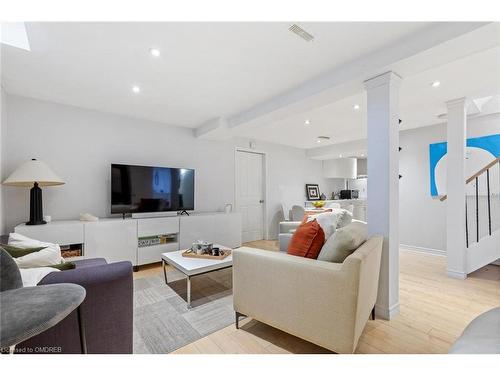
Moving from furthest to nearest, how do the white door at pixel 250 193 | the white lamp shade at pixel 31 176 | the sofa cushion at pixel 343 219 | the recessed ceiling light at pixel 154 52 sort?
the white door at pixel 250 193 < the white lamp shade at pixel 31 176 < the sofa cushion at pixel 343 219 < the recessed ceiling light at pixel 154 52

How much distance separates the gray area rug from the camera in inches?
66.6

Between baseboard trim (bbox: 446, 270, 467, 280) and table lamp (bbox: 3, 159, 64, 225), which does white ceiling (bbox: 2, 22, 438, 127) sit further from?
baseboard trim (bbox: 446, 270, 467, 280)

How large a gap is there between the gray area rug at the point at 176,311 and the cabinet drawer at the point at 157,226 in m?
0.65

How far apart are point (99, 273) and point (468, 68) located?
3.42 m

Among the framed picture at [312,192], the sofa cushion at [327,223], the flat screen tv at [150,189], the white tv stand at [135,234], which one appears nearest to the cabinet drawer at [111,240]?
the white tv stand at [135,234]

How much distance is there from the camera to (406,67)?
1855mm

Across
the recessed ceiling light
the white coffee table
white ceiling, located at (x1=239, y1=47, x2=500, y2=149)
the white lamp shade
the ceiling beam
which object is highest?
the recessed ceiling light

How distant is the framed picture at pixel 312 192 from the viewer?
621cm

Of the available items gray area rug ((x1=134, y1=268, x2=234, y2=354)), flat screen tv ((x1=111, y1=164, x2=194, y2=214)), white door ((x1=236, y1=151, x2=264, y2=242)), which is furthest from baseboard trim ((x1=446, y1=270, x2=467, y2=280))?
flat screen tv ((x1=111, y1=164, x2=194, y2=214))

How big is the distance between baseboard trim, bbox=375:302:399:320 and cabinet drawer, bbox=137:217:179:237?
2.79 meters

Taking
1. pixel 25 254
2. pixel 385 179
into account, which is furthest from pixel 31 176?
pixel 385 179

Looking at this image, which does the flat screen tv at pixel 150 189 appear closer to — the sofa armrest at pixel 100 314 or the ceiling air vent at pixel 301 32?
the sofa armrest at pixel 100 314
